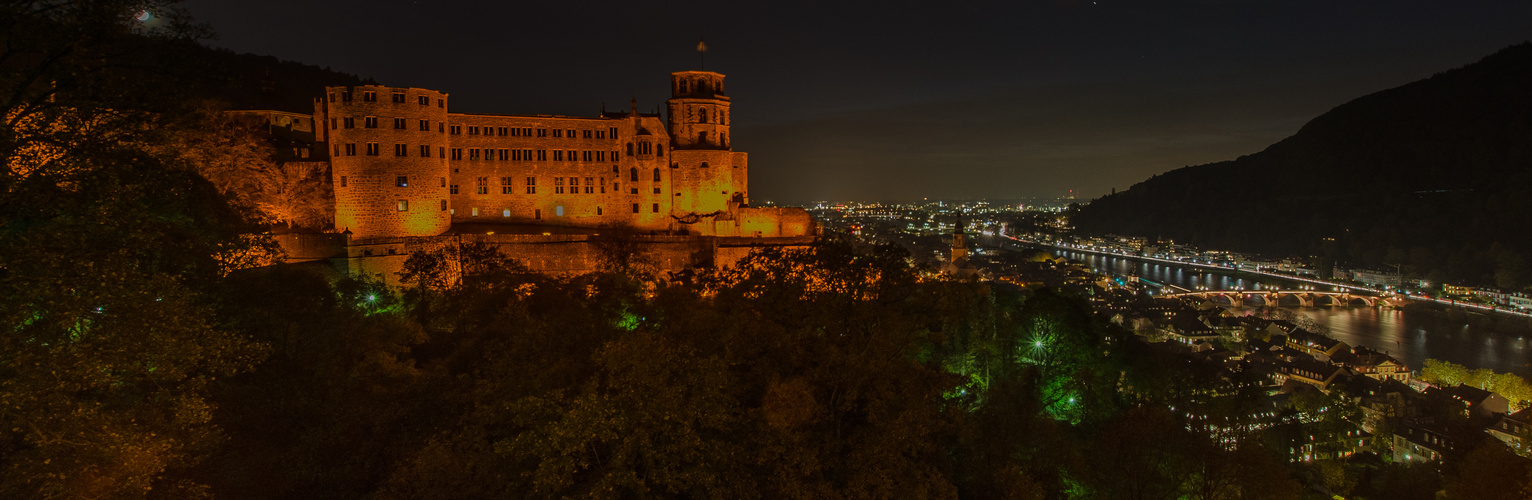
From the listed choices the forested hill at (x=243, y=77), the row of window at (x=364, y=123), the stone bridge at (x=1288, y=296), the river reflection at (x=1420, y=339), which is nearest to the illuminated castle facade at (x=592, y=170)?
the row of window at (x=364, y=123)

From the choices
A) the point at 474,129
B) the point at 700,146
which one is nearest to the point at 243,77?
the point at 474,129

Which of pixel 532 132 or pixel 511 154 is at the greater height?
pixel 532 132

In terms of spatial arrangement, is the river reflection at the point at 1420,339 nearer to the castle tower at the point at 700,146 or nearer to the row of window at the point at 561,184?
the castle tower at the point at 700,146

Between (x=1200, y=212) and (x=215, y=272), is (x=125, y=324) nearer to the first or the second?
(x=215, y=272)

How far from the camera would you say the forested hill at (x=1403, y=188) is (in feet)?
292

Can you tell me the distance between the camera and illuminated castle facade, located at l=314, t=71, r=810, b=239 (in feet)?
110

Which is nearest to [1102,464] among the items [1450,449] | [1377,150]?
[1450,449]

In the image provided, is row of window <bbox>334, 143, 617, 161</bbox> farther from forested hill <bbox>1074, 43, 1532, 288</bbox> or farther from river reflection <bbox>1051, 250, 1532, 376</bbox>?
forested hill <bbox>1074, 43, 1532, 288</bbox>

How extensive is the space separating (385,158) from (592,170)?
10.8 metres

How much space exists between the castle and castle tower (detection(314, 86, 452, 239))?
45 mm

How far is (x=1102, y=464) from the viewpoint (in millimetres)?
23672

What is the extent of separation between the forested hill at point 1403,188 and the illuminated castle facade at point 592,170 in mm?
90023

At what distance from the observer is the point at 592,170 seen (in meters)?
39.6

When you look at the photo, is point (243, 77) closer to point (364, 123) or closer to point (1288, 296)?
point (364, 123)
